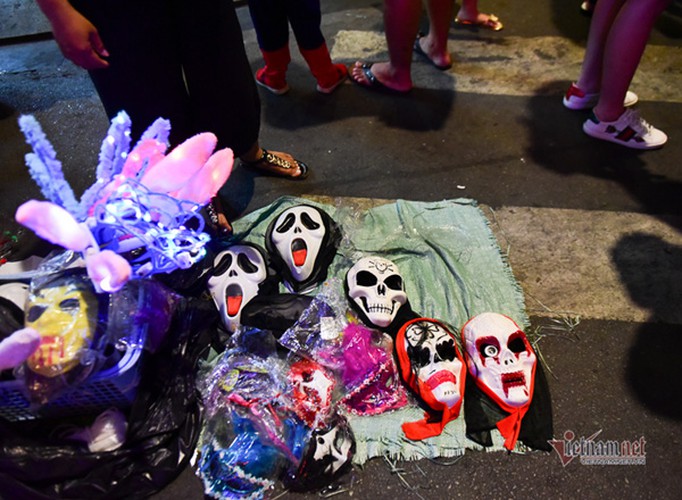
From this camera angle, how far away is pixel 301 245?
60.9 inches

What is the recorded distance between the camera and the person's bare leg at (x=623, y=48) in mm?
1716

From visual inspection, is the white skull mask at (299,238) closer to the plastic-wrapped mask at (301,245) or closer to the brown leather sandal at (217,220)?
the plastic-wrapped mask at (301,245)

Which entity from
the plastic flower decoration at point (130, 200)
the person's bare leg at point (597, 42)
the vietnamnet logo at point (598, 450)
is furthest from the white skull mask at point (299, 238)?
the person's bare leg at point (597, 42)

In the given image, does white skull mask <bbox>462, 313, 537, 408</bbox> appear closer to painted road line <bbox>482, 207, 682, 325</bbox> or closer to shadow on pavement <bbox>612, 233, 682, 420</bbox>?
painted road line <bbox>482, 207, 682, 325</bbox>

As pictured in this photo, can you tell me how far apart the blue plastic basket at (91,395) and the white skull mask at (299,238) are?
0.55m

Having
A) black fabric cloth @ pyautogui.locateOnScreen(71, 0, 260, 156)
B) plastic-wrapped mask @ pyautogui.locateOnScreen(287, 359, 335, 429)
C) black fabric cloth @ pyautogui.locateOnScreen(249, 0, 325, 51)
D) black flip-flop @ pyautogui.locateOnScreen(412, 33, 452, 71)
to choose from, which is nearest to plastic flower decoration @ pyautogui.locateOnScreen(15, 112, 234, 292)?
black fabric cloth @ pyautogui.locateOnScreen(71, 0, 260, 156)

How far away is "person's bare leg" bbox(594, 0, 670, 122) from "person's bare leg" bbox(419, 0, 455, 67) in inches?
27.3

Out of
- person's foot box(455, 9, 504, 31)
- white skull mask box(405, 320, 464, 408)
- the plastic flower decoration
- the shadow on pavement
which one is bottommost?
the shadow on pavement

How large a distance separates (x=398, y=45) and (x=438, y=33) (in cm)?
39

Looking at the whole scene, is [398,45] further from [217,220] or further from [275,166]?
[217,220]

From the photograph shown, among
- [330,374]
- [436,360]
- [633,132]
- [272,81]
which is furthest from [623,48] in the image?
[330,374]

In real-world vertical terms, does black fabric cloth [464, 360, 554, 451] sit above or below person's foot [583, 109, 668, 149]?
below

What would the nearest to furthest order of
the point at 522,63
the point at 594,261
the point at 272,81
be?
the point at 594,261 → the point at 272,81 → the point at 522,63

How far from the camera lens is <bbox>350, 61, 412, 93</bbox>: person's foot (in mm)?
2420
